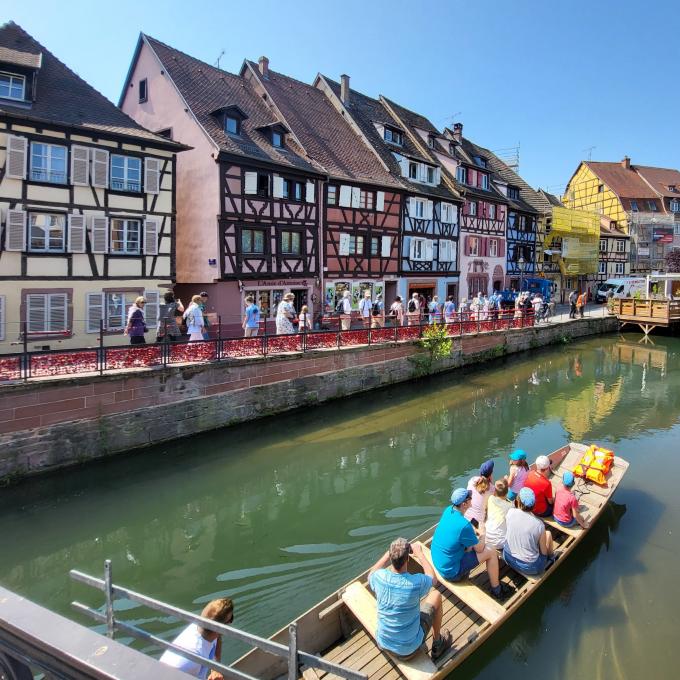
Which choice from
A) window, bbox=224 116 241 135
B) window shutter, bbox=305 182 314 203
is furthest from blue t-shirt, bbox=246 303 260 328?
window shutter, bbox=305 182 314 203

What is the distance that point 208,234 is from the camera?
20781mm

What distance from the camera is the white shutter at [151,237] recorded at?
1856 cm

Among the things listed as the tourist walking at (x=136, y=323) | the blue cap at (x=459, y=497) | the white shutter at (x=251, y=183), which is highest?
the white shutter at (x=251, y=183)

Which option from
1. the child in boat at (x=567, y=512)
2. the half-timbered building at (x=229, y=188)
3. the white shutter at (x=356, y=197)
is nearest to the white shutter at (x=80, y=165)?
the half-timbered building at (x=229, y=188)

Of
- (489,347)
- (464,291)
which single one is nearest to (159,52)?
(489,347)

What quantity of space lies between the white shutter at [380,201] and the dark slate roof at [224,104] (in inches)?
176

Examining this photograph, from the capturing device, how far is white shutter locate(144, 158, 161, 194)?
60.2ft

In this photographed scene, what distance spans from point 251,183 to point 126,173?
491cm

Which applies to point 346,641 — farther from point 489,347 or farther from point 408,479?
point 489,347

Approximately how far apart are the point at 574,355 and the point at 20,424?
24.6 meters

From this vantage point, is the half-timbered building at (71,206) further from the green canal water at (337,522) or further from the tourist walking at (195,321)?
the green canal water at (337,522)

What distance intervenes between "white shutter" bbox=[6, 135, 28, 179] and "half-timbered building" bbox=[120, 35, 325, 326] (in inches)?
252

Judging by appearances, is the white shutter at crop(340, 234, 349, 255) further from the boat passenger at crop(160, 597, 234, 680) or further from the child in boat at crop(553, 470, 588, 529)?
the boat passenger at crop(160, 597, 234, 680)

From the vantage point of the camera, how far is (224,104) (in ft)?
74.7
